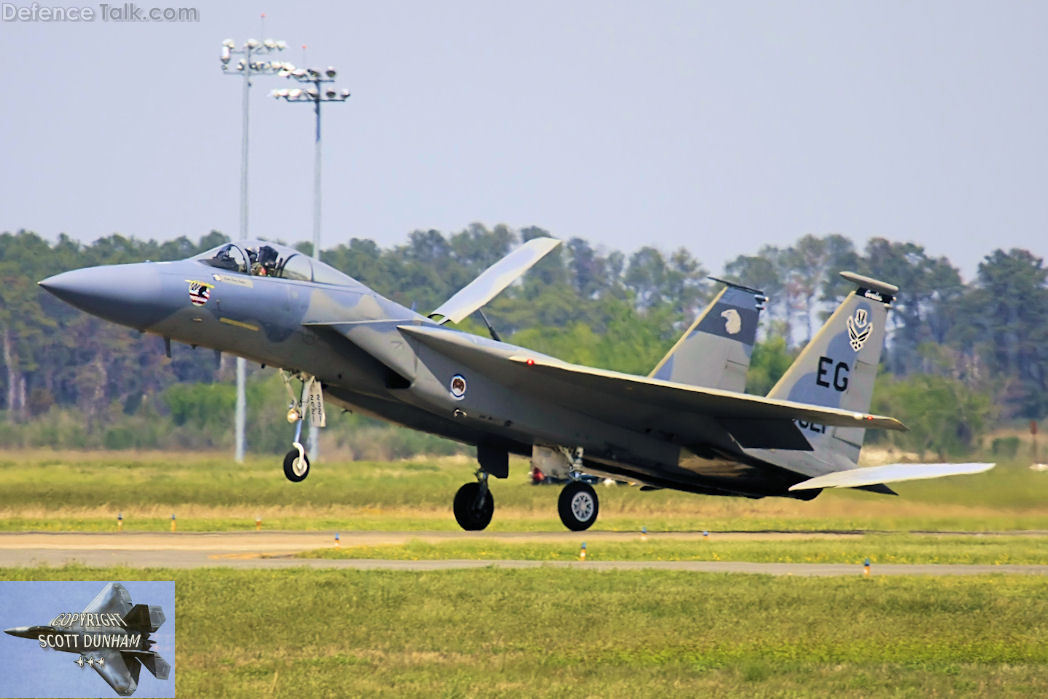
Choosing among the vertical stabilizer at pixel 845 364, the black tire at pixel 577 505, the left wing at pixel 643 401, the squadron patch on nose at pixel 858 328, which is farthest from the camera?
the squadron patch on nose at pixel 858 328

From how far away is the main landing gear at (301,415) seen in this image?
58.4ft

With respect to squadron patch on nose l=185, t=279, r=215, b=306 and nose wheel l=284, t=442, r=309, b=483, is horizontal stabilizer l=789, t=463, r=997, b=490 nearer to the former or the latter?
nose wheel l=284, t=442, r=309, b=483

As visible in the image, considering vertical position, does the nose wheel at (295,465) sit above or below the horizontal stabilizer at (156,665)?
above

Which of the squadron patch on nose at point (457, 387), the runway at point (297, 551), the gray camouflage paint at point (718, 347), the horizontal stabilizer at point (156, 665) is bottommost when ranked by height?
the runway at point (297, 551)

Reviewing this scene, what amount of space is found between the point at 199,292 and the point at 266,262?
1.10 m

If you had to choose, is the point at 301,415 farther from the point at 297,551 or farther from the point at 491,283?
the point at 491,283

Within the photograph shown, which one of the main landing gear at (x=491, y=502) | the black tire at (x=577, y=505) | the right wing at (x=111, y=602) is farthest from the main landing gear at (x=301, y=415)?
the right wing at (x=111, y=602)

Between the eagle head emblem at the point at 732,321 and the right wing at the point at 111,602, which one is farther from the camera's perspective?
the eagle head emblem at the point at 732,321

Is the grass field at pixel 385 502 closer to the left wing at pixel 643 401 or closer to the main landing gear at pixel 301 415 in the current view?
the left wing at pixel 643 401

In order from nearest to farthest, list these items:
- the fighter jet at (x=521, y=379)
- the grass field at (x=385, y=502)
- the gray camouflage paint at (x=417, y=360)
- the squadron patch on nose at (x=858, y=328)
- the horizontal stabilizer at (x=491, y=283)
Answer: the gray camouflage paint at (x=417, y=360) < the fighter jet at (x=521, y=379) < the horizontal stabilizer at (x=491, y=283) < the squadron patch on nose at (x=858, y=328) < the grass field at (x=385, y=502)

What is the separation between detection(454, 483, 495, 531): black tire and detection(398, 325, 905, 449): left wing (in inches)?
86.2

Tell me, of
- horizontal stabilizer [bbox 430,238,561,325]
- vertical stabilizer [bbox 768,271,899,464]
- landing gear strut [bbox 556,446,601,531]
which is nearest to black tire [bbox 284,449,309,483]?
horizontal stabilizer [bbox 430,238,561,325]

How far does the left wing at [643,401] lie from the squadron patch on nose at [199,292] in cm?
267

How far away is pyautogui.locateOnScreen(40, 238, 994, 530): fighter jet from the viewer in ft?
57.6
